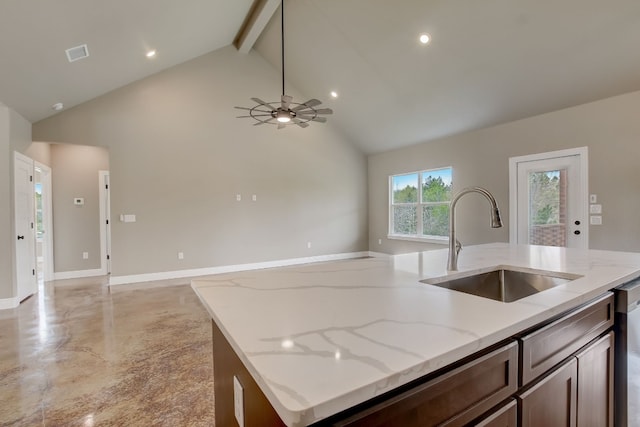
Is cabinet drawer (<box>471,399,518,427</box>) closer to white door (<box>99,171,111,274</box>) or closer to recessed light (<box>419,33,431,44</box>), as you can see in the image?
recessed light (<box>419,33,431,44</box>)

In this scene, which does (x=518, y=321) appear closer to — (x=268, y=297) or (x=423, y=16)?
(x=268, y=297)

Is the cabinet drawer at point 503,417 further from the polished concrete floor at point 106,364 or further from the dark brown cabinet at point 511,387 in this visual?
the polished concrete floor at point 106,364

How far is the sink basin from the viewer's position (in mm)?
1483

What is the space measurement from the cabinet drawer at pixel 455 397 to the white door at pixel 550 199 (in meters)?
4.42

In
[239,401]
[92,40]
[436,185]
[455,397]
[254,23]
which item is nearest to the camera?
[455,397]

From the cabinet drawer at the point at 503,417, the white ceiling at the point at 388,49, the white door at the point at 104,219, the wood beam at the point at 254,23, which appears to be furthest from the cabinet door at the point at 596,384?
the white door at the point at 104,219

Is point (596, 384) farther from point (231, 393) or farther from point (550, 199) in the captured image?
point (550, 199)

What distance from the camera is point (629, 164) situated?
3.69m

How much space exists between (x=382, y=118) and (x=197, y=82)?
3.49 metres

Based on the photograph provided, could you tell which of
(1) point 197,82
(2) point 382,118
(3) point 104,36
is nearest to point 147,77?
(1) point 197,82

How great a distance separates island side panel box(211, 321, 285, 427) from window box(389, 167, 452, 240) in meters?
5.51

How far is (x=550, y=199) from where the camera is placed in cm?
443

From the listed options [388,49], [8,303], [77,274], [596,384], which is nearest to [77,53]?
[8,303]

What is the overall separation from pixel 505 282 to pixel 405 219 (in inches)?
208
